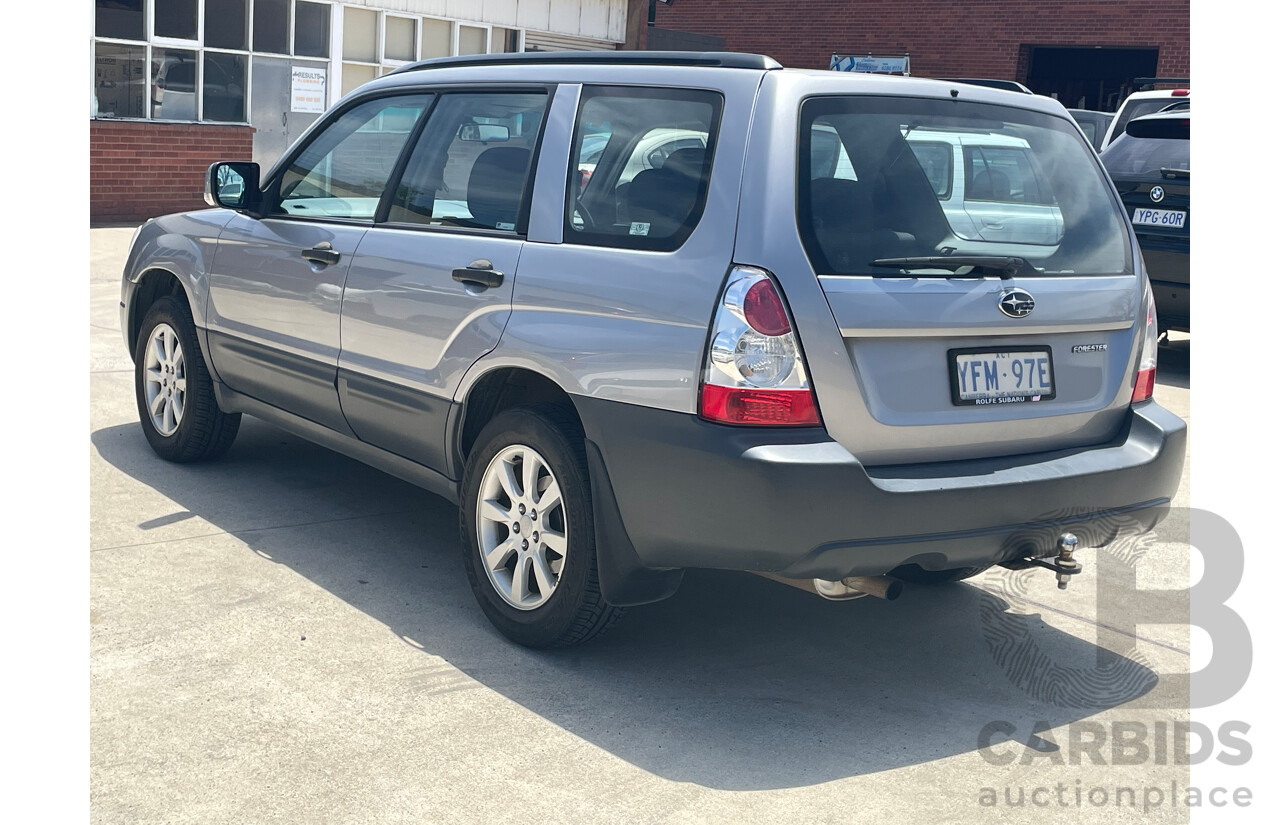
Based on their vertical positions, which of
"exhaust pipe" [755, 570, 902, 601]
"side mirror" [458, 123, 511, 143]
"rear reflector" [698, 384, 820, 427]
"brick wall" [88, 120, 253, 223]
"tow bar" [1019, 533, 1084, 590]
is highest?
"brick wall" [88, 120, 253, 223]

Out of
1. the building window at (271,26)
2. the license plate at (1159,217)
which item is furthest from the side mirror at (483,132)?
the building window at (271,26)

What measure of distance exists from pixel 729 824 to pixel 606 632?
0.98m

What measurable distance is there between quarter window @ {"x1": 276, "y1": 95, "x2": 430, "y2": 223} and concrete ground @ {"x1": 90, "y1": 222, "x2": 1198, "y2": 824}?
1.28 meters

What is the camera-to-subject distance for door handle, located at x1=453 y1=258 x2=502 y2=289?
415 centimetres

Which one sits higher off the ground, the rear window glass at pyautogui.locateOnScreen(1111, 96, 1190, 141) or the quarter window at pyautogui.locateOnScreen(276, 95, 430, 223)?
the rear window glass at pyautogui.locateOnScreen(1111, 96, 1190, 141)

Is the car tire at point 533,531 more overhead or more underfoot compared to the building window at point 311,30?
more underfoot

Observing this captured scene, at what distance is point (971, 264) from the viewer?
146 inches

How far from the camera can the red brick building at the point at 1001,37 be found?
26172 millimetres

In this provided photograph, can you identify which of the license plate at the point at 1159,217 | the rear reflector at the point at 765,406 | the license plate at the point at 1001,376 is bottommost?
the rear reflector at the point at 765,406

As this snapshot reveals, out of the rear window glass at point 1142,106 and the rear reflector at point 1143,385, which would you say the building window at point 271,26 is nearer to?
the rear window glass at point 1142,106

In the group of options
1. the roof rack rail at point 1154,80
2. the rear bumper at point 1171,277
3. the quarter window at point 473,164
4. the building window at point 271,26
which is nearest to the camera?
the quarter window at point 473,164

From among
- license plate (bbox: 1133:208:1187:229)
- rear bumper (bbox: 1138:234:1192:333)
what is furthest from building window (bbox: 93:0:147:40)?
rear bumper (bbox: 1138:234:1192:333)

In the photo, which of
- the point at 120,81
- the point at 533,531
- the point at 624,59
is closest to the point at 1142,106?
the point at 624,59

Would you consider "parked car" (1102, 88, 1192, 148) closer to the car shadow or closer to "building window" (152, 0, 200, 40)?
the car shadow
